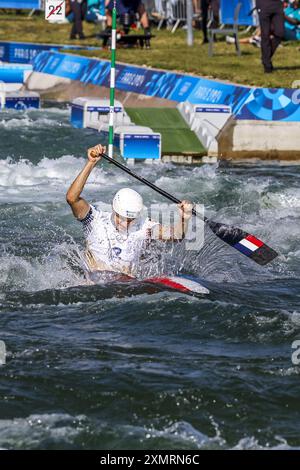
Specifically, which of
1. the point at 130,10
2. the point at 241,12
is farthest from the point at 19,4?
the point at 241,12

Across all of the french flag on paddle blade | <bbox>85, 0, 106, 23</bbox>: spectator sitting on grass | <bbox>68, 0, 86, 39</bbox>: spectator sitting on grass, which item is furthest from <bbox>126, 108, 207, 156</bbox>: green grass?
<bbox>85, 0, 106, 23</bbox>: spectator sitting on grass

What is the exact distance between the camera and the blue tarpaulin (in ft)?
89.0

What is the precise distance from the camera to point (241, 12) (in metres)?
27.5

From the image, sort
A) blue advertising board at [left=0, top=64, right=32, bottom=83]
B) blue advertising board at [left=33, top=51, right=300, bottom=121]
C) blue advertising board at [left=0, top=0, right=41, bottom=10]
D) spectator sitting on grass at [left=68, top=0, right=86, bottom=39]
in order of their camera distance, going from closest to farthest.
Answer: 1. blue advertising board at [left=33, top=51, right=300, bottom=121]
2. blue advertising board at [left=0, top=64, right=32, bottom=83]
3. spectator sitting on grass at [left=68, top=0, right=86, bottom=39]
4. blue advertising board at [left=0, top=0, right=41, bottom=10]

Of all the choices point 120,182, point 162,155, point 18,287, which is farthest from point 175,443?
point 162,155

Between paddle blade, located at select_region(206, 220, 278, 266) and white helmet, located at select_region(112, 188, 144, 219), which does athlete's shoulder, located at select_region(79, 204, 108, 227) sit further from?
paddle blade, located at select_region(206, 220, 278, 266)

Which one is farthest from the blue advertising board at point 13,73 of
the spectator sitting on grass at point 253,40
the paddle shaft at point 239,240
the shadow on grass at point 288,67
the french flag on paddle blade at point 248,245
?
the french flag on paddle blade at point 248,245

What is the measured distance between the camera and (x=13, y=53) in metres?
33.2

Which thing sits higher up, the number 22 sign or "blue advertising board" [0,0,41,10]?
the number 22 sign

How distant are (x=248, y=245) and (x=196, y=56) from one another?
15.7m

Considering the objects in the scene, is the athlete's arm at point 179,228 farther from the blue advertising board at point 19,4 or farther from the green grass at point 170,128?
the blue advertising board at point 19,4

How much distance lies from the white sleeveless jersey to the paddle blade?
4.13 feet

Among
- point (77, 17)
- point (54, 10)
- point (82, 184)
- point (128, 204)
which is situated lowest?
point (77, 17)

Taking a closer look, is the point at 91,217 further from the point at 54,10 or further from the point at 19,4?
the point at 19,4
